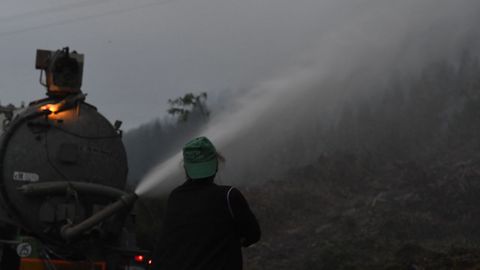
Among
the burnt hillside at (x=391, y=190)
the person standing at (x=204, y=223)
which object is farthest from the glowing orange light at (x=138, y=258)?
the burnt hillside at (x=391, y=190)

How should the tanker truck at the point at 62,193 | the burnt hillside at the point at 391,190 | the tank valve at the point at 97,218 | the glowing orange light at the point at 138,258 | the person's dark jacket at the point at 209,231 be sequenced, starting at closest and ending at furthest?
the person's dark jacket at the point at 209,231, the tank valve at the point at 97,218, the tanker truck at the point at 62,193, the glowing orange light at the point at 138,258, the burnt hillside at the point at 391,190

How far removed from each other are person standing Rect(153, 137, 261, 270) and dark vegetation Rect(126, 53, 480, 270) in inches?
335

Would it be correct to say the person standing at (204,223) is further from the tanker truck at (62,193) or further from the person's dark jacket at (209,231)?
the tanker truck at (62,193)

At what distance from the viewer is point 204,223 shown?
3324 millimetres

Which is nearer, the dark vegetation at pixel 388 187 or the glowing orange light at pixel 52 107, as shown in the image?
the glowing orange light at pixel 52 107

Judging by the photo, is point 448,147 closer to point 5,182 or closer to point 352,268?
point 352,268

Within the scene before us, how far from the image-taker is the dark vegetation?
14.5 m

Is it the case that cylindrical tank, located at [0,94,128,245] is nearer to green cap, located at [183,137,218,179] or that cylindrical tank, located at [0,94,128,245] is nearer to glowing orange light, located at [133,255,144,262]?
glowing orange light, located at [133,255,144,262]

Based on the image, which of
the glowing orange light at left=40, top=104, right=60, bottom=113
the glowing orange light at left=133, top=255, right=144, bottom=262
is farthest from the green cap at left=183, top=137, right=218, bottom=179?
the glowing orange light at left=40, top=104, right=60, bottom=113

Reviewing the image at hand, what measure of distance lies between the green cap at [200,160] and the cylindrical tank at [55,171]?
3.41 meters

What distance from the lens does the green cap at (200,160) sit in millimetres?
3432

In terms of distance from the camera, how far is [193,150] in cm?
345

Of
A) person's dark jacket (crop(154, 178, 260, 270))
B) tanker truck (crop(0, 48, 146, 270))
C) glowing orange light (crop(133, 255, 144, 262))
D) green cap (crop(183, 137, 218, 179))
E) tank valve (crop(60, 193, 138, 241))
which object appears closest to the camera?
person's dark jacket (crop(154, 178, 260, 270))

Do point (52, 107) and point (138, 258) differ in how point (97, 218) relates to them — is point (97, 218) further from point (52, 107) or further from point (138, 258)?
point (52, 107)
